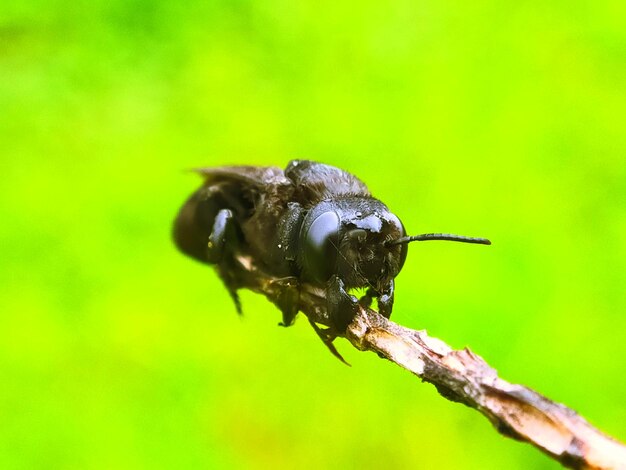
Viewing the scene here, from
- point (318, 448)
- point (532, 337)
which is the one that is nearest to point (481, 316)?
point (532, 337)

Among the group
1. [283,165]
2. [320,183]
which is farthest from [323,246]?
[283,165]

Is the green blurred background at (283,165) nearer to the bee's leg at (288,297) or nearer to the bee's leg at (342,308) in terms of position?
the bee's leg at (288,297)

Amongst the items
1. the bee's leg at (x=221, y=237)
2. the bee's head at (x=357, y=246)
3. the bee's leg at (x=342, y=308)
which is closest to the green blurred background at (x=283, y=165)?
the bee's leg at (x=221, y=237)

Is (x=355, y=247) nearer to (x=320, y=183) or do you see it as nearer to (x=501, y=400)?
(x=320, y=183)

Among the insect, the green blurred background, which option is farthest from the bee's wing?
the green blurred background

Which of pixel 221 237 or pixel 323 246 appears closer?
pixel 323 246
